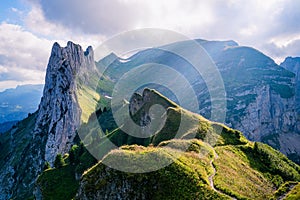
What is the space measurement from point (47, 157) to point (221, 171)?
16224cm

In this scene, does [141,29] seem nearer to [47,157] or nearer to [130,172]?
[130,172]

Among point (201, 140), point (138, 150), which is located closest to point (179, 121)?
point (201, 140)

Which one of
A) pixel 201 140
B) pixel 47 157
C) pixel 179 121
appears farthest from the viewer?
pixel 47 157

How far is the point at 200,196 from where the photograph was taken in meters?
43.7

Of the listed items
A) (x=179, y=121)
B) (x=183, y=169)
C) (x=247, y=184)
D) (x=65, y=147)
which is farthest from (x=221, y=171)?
(x=65, y=147)

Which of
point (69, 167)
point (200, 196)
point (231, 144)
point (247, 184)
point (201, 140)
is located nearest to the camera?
point (200, 196)

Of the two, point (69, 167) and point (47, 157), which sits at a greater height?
point (69, 167)

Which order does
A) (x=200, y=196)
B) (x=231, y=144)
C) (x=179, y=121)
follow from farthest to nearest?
(x=179, y=121) → (x=231, y=144) → (x=200, y=196)

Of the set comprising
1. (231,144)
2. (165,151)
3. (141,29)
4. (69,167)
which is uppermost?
(141,29)

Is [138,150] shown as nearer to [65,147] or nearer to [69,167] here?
[69,167]

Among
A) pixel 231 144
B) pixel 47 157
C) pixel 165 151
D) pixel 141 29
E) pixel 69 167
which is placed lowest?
pixel 47 157

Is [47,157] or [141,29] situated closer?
[141,29]

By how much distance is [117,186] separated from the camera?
47.4m

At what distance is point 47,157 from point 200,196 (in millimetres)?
166988
